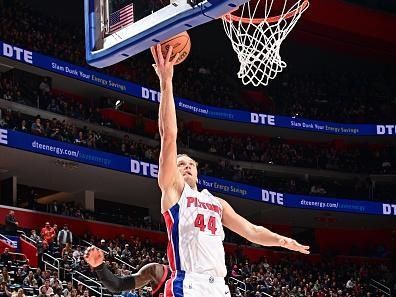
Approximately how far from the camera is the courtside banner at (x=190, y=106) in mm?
23297

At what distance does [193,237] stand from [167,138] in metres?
0.70

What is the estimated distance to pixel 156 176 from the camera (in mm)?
24719

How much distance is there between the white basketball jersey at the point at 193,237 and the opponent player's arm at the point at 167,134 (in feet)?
0.50

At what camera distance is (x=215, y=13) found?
222 inches

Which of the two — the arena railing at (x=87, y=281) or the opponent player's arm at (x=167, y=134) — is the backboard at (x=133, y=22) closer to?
the opponent player's arm at (x=167, y=134)

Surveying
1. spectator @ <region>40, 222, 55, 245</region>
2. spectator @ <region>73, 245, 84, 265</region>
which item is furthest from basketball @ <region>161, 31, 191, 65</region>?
spectator @ <region>40, 222, 55, 245</region>

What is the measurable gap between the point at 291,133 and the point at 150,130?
6.50 m

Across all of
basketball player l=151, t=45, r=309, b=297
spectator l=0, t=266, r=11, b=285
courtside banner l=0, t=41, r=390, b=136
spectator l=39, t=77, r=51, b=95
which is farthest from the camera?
spectator l=39, t=77, r=51, b=95

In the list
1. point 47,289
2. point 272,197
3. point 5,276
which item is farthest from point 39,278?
point 272,197

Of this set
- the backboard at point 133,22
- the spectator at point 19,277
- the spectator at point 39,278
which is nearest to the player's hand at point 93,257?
the backboard at point 133,22

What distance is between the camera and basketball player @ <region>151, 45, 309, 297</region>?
525 cm

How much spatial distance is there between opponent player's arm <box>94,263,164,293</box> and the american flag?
2072 mm

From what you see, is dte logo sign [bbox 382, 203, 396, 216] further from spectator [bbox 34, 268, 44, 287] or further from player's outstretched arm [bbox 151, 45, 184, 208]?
player's outstretched arm [bbox 151, 45, 184, 208]

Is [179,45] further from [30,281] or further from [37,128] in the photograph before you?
[37,128]
